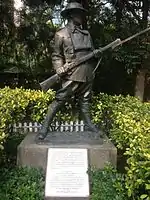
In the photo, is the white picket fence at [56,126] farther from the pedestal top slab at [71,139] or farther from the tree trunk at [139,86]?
the tree trunk at [139,86]

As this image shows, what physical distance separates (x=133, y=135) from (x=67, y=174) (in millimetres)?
1012

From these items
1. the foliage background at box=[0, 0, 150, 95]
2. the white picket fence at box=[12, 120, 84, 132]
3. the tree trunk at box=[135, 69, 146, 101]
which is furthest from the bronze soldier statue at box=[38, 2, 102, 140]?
the tree trunk at box=[135, 69, 146, 101]

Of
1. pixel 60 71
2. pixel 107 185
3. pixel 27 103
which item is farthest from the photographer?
pixel 27 103

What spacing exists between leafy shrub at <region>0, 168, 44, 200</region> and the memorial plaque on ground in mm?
126

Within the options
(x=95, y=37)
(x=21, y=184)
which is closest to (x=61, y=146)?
(x=21, y=184)

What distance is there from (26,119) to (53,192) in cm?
295

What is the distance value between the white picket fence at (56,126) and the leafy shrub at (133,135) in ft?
1.25

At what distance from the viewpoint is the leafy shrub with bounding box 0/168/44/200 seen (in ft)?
13.3

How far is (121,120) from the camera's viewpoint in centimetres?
453

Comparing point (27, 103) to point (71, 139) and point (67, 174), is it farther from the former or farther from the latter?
point (67, 174)

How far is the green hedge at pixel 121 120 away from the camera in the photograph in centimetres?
313

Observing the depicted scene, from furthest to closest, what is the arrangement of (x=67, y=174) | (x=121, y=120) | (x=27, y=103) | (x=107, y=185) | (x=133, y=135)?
(x=27, y=103)
(x=121, y=120)
(x=67, y=174)
(x=107, y=185)
(x=133, y=135)

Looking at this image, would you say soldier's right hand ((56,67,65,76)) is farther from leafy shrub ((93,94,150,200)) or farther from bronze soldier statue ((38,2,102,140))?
leafy shrub ((93,94,150,200))

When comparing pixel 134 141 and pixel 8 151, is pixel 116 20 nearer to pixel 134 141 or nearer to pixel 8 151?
pixel 8 151
